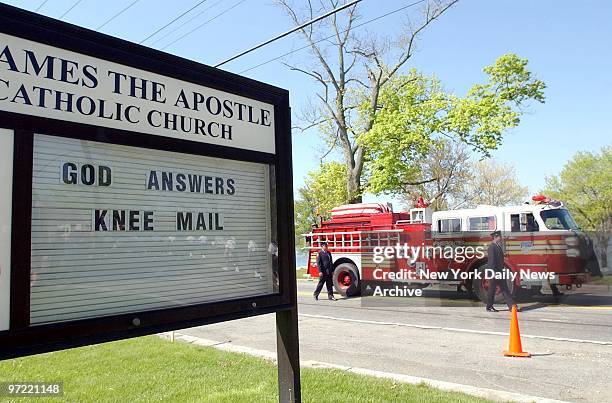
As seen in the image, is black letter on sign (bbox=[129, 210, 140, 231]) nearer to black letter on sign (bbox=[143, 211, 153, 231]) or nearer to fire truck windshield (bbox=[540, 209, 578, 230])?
black letter on sign (bbox=[143, 211, 153, 231])

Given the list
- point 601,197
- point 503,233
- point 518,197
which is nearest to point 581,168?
point 601,197

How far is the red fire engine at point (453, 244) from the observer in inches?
469

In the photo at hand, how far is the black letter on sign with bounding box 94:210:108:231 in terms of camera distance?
105 inches

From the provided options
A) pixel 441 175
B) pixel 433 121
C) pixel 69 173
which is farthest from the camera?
pixel 441 175

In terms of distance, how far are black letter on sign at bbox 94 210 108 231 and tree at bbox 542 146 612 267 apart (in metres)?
30.6

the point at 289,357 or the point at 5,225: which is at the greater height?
the point at 5,225

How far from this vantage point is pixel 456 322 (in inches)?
406

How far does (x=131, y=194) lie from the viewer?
2.85 metres

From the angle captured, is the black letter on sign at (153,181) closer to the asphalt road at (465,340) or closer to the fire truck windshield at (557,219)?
the asphalt road at (465,340)

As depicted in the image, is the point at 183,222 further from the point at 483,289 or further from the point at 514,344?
the point at 483,289

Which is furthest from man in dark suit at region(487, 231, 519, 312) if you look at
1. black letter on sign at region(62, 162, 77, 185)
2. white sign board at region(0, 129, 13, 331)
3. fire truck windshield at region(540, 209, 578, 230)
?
white sign board at region(0, 129, 13, 331)

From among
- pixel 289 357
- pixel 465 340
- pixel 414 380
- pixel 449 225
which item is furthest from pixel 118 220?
pixel 449 225

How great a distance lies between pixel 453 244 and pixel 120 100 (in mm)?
11961

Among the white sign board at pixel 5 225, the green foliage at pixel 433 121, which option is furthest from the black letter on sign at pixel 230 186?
the green foliage at pixel 433 121
